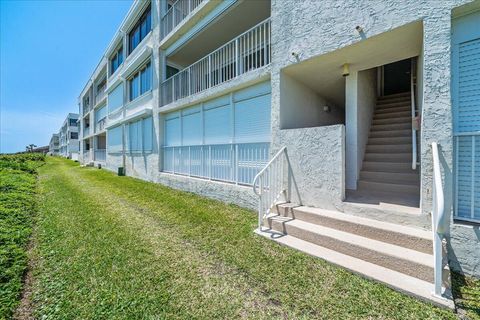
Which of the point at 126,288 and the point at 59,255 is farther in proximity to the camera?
the point at 59,255

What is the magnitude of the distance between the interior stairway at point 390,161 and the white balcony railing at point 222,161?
8.55ft

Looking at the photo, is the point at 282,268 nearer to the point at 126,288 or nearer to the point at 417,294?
the point at 417,294

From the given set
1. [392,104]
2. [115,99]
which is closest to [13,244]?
[392,104]

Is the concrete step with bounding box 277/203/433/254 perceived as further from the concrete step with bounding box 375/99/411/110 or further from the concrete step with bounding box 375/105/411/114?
the concrete step with bounding box 375/99/411/110

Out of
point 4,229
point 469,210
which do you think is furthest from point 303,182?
point 4,229

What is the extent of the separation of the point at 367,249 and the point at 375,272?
339mm

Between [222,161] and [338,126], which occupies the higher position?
[338,126]

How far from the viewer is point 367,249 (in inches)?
128

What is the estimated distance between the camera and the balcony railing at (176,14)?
877 centimetres

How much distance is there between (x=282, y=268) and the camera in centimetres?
330

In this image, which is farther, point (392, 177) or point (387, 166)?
point (387, 166)

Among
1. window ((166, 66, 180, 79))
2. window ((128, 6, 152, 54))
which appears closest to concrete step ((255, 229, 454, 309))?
window ((166, 66, 180, 79))

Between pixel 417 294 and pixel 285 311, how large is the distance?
1.56 meters

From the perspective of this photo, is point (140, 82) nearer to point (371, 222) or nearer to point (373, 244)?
point (371, 222)
